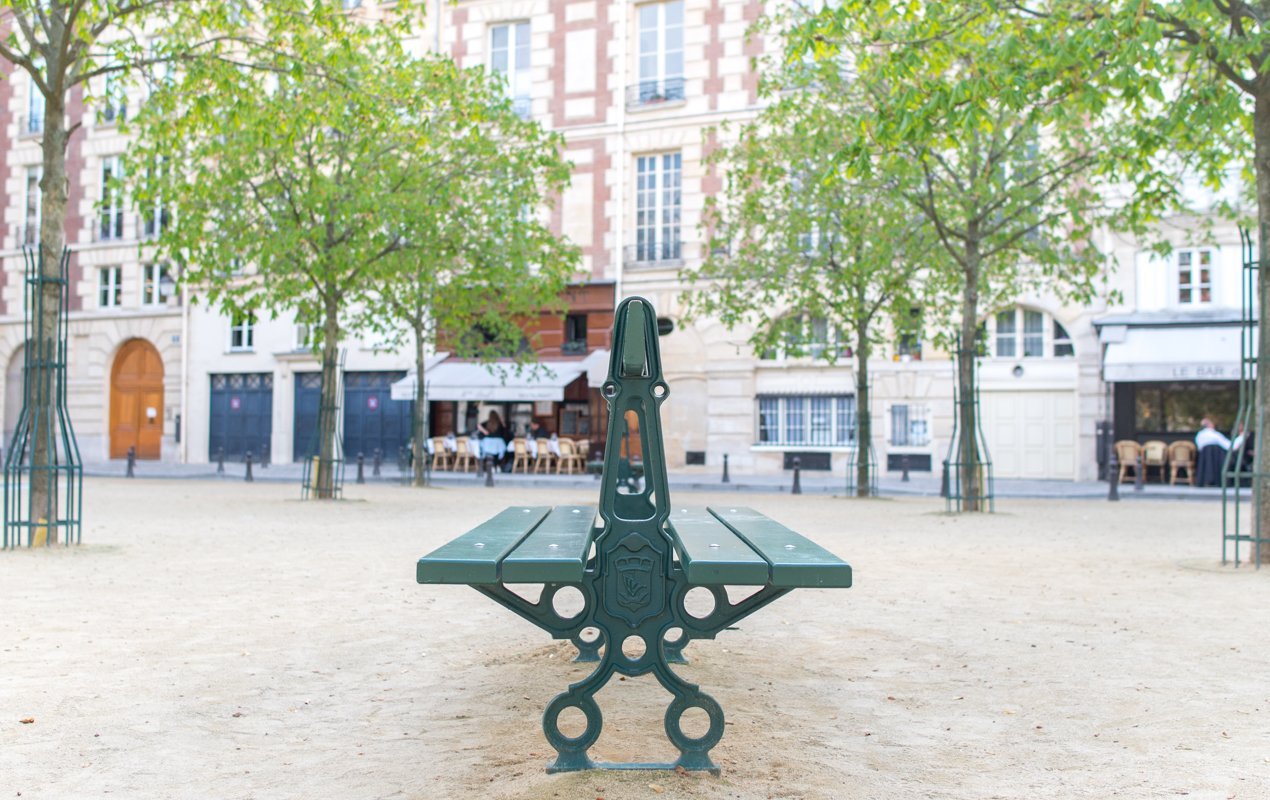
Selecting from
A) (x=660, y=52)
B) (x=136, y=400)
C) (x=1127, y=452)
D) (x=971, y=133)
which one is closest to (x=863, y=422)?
(x=971, y=133)

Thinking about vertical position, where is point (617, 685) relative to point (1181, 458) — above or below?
below

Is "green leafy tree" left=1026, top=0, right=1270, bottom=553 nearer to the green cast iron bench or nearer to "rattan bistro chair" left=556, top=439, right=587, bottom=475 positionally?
the green cast iron bench

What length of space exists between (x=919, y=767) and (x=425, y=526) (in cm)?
919

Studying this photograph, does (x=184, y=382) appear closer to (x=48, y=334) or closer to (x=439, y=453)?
(x=439, y=453)

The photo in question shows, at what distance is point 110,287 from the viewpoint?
33562 millimetres

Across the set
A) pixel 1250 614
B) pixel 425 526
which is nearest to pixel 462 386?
pixel 425 526

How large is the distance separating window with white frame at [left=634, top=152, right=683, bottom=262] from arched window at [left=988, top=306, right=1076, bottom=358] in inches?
286

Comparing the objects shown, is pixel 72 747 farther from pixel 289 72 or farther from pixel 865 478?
pixel 865 478

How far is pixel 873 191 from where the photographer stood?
52.4 ft

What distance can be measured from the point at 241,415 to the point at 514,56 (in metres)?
11.8

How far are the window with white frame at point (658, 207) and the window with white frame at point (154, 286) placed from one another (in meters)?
13.4

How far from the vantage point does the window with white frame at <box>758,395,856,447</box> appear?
26.3 m

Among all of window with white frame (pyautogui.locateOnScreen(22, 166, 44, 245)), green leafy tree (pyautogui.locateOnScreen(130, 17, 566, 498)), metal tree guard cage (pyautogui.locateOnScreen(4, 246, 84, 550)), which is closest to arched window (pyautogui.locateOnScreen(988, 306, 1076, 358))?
green leafy tree (pyautogui.locateOnScreen(130, 17, 566, 498))

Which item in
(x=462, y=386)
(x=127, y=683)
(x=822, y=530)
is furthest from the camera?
(x=462, y=386)
